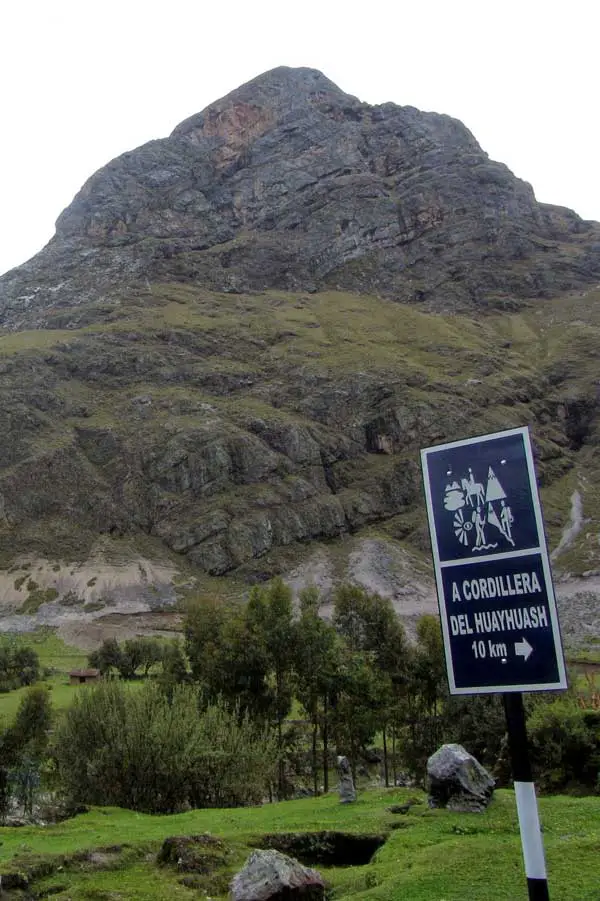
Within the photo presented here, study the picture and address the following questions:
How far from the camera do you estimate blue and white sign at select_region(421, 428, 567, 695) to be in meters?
7.69

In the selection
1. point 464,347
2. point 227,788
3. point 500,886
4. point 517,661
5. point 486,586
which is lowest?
point 227,788

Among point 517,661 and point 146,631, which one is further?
point 146,631

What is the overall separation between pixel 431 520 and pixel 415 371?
174742 mm

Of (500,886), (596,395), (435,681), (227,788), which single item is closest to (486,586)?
(500,886)

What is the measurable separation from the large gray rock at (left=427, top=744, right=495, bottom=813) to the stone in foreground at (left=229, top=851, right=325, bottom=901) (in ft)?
24.1

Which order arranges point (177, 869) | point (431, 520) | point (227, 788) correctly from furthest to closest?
point (227, 788) → point (177, 869) → point (431, 520)

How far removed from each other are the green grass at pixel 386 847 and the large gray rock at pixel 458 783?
1.29 ft

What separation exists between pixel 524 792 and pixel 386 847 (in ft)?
36.6

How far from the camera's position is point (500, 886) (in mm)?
12594

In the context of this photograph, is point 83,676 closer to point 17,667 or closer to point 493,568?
point 17,667

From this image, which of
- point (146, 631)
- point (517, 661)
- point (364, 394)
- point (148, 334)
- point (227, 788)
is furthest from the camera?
point (148, 334)

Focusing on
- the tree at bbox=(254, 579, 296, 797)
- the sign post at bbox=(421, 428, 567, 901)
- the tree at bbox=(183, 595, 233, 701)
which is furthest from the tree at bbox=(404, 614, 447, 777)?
the sign post at bbox=(421, 428, 567, 901)

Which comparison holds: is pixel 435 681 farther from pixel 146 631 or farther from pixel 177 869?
pixel 146 631

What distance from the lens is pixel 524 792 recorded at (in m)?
7.89
